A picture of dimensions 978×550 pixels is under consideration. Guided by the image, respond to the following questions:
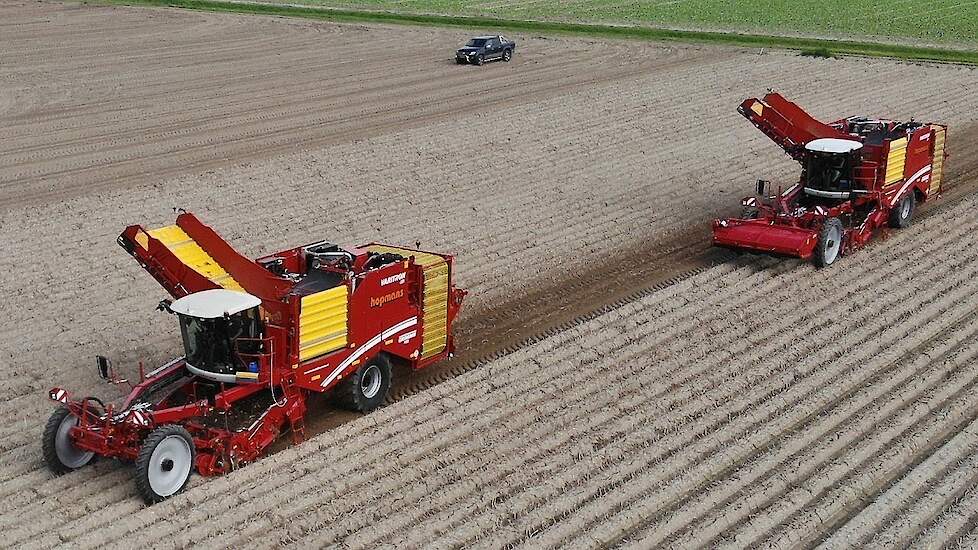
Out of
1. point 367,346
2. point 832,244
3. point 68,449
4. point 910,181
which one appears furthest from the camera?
point 910,181

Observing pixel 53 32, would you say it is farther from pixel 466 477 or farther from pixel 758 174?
pixel 466 477

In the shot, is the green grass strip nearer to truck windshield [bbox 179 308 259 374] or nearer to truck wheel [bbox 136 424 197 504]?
truck windshield [bbox 179 308 259 374]

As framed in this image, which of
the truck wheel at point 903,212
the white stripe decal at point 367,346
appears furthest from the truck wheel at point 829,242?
the white stripe decal at point 367,346

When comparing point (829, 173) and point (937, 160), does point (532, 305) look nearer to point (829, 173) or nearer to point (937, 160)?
point (829, 173)

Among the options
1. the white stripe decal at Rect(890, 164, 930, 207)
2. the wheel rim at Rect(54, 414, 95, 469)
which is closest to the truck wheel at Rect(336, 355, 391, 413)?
the wheel rim at Rect(54, 414, 95, 469)

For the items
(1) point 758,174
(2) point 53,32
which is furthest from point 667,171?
(2) point 53,32

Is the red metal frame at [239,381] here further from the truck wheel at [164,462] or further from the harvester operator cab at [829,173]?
the harvester operator cab at [829,173]

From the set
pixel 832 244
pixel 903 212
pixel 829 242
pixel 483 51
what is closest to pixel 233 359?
pixel 829 242
